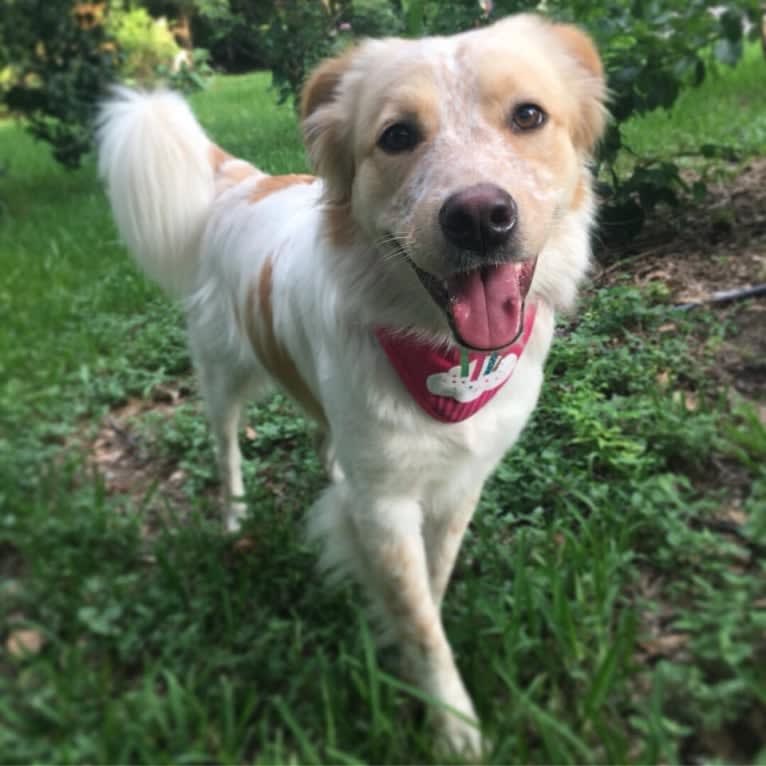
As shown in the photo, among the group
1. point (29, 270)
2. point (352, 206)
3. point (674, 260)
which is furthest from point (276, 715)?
point (29, 270)

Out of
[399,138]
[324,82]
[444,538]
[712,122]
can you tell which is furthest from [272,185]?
[712,122]

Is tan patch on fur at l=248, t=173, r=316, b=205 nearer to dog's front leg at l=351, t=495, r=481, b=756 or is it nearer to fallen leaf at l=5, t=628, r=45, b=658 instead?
dog's front leg at l=351, t=495, r=481, b=756

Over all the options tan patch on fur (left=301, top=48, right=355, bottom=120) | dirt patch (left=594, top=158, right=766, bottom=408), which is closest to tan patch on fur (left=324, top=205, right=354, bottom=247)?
tan patch on fur (left=301, top=48, right=355, bottom=120)

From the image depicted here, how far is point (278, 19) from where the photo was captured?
797 centimetres

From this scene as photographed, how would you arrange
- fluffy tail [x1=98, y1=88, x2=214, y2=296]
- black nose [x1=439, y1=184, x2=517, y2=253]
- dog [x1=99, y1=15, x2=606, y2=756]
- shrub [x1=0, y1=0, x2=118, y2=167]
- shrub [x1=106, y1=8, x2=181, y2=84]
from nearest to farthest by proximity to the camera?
black nose [x1=439, y1=184, x2=517, y2=253] < dog [x1=99, y1=15, x2=606, y2=756] < fluffy tail [x1=98, y1=88, x2=214, y2=296] < shrub [x1=0, y1=0, x2=118, y2=167] < shrub [x1=106, y1=8, x2=181, y2=84]

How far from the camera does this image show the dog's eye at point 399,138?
1.95 meters

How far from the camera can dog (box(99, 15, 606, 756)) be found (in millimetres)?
1841

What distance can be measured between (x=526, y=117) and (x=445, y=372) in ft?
2.36

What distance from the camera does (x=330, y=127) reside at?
2.25 metres

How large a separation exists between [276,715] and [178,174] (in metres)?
2.15

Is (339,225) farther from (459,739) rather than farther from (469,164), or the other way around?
(459,739)

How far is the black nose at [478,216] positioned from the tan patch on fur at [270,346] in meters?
0.96

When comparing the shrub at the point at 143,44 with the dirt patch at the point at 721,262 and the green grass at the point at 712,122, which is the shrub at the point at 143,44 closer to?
the green grass at the point at 712,122

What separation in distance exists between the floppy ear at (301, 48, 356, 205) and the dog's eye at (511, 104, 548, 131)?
0.50 metres
